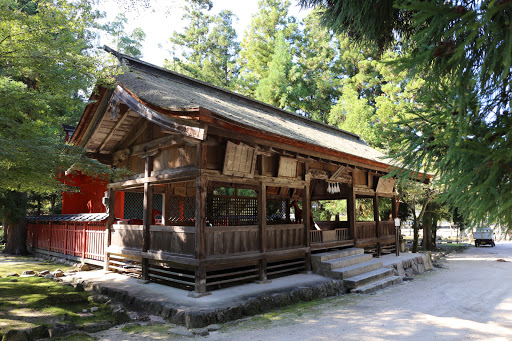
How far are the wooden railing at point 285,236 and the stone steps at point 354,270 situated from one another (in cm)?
86

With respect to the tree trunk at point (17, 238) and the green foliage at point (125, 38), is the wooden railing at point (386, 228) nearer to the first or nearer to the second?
the tree trunk at point (17, 238)

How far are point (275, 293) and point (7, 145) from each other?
6.23 metres

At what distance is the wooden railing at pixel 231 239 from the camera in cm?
789

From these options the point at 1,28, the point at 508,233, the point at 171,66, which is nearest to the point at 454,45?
the point at 508,233

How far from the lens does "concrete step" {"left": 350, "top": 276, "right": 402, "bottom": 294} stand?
29.7 ft

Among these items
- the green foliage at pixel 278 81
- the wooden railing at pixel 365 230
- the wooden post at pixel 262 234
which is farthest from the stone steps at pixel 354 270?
the green foliage at pixel 278 81

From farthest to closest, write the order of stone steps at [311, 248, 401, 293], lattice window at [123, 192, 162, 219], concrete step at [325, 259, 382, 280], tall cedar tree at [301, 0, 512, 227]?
lattice window at [123, 192, 162, 219] → concrete step at [325, 259, 382, 280] → stone steps at [311, 248, 401, 293] → tall cedar tree at [301, 0, 512, 227]

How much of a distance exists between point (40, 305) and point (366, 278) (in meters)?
8.50

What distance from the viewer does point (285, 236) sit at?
392 inches

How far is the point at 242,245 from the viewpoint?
28.2ft

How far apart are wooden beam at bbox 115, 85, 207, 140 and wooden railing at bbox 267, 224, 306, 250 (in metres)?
3.83

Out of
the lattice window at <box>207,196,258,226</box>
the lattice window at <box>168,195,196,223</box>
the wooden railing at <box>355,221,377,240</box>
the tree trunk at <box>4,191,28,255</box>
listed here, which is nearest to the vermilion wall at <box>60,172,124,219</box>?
the tree trunk at <box>4,191,28,255</box>

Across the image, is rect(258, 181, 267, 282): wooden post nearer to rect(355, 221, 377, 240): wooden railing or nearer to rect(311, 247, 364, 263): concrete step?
rect(311, 247, 364, 263): concrete step

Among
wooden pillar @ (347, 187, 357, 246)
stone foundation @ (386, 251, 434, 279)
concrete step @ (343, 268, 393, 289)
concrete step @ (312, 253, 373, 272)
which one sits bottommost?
stone foundation @ (386, 251, 434, 279)
